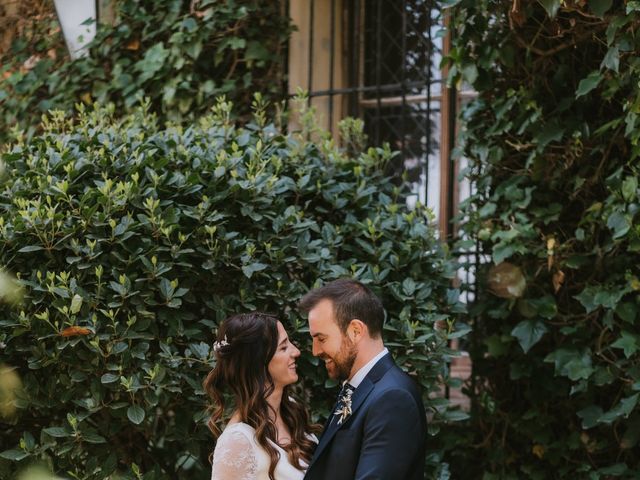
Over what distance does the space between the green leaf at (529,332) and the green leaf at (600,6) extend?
1.63 m

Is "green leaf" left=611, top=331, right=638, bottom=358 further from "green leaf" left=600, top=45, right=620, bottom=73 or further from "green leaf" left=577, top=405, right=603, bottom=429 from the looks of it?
"green leaf" left=600, top=45, right=620, bottom=73

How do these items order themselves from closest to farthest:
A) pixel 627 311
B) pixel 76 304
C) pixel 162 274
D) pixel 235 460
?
pixel 235 460, pixel 76 304, pixel 162 274, pixel 627 311

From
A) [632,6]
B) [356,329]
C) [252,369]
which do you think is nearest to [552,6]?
[632,6]

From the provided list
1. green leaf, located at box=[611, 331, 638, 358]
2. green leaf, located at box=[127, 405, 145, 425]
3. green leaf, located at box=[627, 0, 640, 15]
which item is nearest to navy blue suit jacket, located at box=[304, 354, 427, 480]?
green leaf, located at box=[127, 405, 145, 425]

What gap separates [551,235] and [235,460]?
2321mm

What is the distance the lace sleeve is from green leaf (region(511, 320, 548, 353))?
6.31 ft

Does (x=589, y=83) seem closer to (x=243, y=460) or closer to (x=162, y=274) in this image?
(x=162, y=274)

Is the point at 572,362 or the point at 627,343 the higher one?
the point at 627,343

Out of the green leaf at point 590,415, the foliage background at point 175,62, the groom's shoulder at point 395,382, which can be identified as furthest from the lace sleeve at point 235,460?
the foliage background at point 175,62

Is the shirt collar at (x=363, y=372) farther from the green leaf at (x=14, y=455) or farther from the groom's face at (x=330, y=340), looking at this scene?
the green leaf at (x=14, y=455)

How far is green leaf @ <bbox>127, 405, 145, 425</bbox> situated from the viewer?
3.93 meters

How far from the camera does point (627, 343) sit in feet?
14.9

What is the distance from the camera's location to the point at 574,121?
500cm

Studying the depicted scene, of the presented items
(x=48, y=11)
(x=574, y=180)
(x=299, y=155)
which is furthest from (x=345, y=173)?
(x=48, y=11)
